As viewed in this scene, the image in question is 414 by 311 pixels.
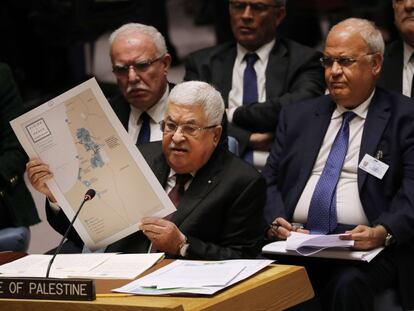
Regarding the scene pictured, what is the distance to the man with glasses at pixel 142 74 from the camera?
5105mm

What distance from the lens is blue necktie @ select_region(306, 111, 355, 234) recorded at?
4535mm

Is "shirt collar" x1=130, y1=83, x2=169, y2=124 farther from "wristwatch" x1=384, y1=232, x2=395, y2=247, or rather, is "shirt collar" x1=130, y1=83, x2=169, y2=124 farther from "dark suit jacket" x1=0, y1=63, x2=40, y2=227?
"wristwatch" x1=384, y1=232, x2=395, y2=247

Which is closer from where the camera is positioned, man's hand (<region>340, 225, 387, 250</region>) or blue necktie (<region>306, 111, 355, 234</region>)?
man's hand (<region>340, 225, 387, 250</region>)

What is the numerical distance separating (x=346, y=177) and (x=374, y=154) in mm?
170

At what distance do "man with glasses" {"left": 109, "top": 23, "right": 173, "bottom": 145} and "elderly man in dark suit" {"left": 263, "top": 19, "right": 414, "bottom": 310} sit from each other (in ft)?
2.32

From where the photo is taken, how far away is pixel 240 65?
568 centimetres

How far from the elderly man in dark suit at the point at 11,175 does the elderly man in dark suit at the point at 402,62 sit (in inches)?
72.3

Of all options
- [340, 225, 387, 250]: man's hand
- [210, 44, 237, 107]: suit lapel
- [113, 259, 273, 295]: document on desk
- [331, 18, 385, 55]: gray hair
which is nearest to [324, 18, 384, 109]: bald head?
[331, 18, 385, 55]: gray hair

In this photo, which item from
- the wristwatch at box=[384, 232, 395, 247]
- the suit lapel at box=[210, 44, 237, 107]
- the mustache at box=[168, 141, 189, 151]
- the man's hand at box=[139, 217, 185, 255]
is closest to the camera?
the man's hand at box=[139, 217, 185, 255]

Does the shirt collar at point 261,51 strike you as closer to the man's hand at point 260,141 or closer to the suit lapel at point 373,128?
the man's hand at point 260,141

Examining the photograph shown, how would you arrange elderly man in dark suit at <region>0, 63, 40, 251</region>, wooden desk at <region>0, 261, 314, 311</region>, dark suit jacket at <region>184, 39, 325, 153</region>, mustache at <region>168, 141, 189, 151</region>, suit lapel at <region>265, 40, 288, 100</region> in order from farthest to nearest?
suit lapel at <region>265, 40, 288, 100</region> < dark suit jacket at <region>184, 39, 325, 153</region> < elderly man in dark suit at <region>0, 63, 40, 251</region> < mustache at <region>168, 141, 189, 151</region> < wooden desk at <region>0, 261, 314, 311</region>

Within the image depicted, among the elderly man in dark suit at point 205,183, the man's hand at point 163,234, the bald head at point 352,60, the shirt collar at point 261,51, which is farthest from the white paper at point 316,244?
the shirt collar at point 261,51

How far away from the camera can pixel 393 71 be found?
5.20m

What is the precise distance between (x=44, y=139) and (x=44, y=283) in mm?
925
